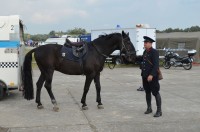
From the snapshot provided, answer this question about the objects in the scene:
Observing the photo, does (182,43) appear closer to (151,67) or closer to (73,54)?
(73,54)

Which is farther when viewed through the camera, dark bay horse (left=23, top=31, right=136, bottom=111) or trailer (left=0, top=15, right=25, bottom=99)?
trailer (left=0, top=15, right=25, bottom=99)

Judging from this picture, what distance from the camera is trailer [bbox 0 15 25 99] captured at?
369 inches

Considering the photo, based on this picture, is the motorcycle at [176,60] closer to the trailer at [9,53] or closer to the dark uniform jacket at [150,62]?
the trailer at [9,53]

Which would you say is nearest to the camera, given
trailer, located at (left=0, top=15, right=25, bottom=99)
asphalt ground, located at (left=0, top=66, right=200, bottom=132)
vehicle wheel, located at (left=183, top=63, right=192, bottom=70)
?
asphalt ground, located at (left=0, top=66, right=200, bottom=132)

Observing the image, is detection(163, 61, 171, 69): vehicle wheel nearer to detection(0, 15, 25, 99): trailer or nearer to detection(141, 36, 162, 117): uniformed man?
detection(0, 15, 25, 99): trailer

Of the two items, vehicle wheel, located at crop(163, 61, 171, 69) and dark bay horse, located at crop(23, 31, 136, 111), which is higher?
dark bay horse, located at crop(23, 31, 136, 111)

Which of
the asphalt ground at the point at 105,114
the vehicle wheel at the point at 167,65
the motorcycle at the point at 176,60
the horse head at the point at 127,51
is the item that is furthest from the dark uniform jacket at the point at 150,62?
the vehicle wheel at the point at 167,65

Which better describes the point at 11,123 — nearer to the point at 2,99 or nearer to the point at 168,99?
the point at 2,99

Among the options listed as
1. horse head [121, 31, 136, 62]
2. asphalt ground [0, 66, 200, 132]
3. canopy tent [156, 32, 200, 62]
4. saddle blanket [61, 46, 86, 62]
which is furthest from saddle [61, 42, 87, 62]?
canopy tent [156, 32, 200, 62]

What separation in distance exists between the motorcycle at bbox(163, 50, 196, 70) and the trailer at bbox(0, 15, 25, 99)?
1431 cm

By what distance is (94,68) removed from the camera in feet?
27.2

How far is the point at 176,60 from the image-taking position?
22125 mm

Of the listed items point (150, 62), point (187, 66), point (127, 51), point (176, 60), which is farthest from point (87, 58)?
point (176, 60)

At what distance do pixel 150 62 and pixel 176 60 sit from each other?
15191 millimetres
